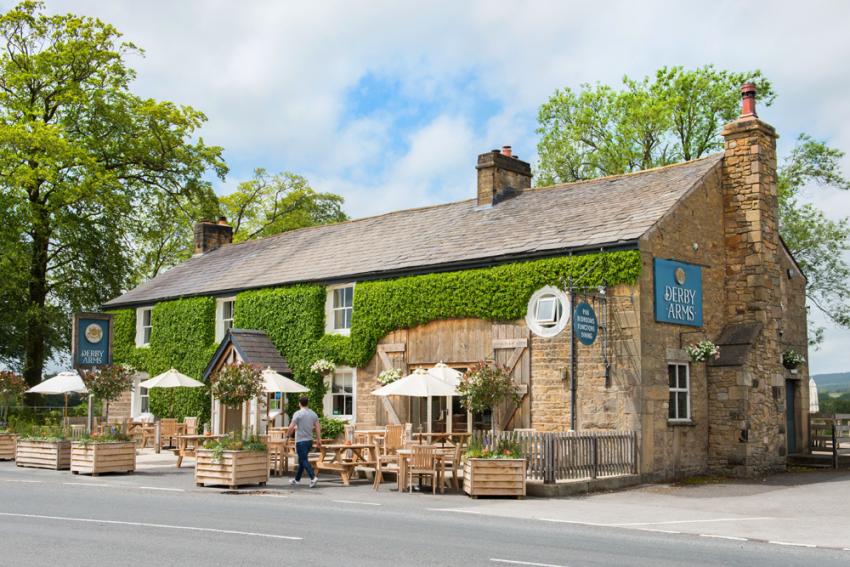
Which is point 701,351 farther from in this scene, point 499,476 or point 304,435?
point 304,435

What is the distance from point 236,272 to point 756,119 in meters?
17.1

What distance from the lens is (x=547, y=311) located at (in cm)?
1981

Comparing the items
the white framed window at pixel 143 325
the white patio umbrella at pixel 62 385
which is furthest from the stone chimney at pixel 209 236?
the white patio umbrella at pixel 62 385

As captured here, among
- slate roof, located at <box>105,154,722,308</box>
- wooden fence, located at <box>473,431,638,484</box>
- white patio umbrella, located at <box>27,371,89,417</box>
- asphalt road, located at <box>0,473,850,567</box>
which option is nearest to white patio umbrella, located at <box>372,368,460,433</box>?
wooden fence, located at <box>473,431,638,484</box>

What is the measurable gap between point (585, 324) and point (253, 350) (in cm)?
1135

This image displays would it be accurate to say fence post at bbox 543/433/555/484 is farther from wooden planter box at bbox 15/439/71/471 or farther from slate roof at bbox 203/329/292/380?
wooden planter box at bbox 15/439/71/471

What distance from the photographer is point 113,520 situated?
1183 centimetres

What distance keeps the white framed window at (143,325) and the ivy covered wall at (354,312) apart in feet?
0.84

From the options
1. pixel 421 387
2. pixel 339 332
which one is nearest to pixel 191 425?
pixel 339 332

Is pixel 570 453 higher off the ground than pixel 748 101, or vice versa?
pixel 748 101

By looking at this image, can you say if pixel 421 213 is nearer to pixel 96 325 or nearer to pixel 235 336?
pixel 235 336

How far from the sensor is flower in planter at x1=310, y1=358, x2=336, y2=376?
80.7 feet

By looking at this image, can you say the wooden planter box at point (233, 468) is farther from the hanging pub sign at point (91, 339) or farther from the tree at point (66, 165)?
the tree at point (66, 165)

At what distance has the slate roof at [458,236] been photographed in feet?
67.1
